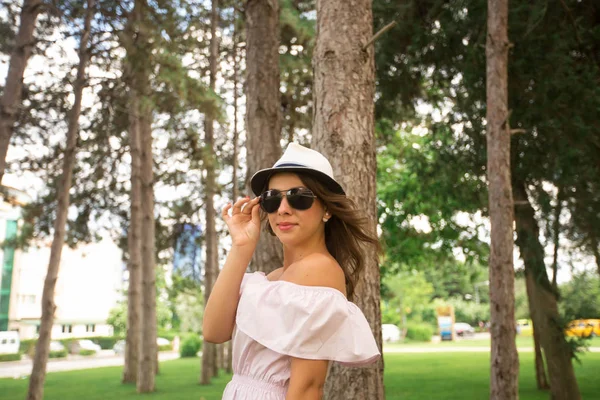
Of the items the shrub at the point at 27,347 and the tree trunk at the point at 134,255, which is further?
the shrub at the point at 27,347

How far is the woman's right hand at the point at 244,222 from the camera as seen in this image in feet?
8.48

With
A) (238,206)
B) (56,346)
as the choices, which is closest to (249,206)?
(238,206)

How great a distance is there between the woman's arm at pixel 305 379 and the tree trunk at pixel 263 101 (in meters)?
5.39

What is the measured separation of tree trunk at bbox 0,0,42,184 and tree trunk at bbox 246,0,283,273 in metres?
3.51

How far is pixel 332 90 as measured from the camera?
4414 mm

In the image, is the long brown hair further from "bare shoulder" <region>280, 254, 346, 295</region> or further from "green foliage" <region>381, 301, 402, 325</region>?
"green foliage" <region>381, 301, 402, 325</region>

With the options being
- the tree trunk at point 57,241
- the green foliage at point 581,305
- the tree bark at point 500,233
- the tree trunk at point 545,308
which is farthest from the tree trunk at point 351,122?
the green foliage at point 581,305

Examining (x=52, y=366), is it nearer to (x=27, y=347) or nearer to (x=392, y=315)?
(x=27, y=347)

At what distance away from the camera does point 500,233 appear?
937 cm

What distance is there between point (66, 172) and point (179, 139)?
6563 millimetres

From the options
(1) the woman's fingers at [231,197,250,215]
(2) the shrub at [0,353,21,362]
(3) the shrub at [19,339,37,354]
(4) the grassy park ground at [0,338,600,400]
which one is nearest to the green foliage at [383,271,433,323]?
(3) the shrub at [19,339,37,354]

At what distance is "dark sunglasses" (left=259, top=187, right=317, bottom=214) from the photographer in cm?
257

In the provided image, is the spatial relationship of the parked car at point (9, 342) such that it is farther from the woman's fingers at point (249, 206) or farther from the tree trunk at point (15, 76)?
the woman's fingers at point (249, 206)

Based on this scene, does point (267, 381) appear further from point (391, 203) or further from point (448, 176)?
point (391, 203)
